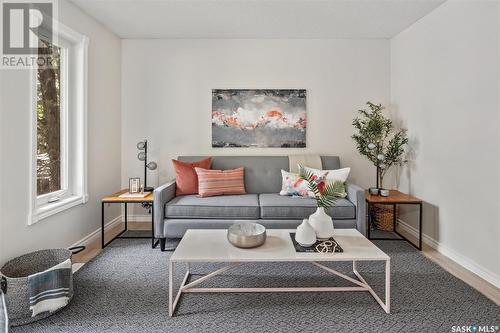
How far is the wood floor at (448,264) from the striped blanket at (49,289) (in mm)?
879

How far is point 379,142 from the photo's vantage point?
3.68 m

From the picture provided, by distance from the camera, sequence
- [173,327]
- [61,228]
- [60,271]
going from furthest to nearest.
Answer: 1. [61,228]
2. [60,271]
3. [173,327]

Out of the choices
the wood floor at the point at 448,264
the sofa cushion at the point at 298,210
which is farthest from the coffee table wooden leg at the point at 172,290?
the sofa cushion at the point at 298,210

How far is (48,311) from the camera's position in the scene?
1.85 meters

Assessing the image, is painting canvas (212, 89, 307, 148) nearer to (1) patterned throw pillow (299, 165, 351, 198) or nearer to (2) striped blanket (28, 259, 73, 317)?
(1) patterned throw pillow (299, 165, 351, 198)

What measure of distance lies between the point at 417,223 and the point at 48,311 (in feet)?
11.8

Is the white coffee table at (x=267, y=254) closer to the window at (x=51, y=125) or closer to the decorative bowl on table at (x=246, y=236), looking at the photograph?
the decorative bowl on table at (x=246, y=236)

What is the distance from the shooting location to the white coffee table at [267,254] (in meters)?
1.84

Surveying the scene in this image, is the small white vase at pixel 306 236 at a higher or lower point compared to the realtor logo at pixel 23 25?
lower

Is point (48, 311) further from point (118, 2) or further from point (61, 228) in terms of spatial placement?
point (118, 2)

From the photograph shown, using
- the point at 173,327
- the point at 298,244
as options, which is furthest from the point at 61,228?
the point at 298,244

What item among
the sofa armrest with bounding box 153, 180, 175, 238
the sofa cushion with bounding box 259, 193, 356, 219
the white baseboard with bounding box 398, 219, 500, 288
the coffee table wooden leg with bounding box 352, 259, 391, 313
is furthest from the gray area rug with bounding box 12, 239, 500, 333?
the sofa cushion with bounding box 259, 193, 356, 219

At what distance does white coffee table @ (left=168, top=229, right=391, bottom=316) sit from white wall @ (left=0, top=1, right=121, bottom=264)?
1.29 meters

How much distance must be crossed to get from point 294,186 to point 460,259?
66.6 inches
